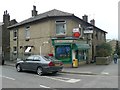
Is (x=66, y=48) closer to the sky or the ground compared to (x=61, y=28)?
closer to the ground

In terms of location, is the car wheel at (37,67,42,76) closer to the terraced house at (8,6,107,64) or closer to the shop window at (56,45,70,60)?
the terraced house at (8,6,107,64)

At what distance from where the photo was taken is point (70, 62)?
23.6 m

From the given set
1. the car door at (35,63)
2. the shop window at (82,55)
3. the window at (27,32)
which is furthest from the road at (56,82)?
the window at (27,32)

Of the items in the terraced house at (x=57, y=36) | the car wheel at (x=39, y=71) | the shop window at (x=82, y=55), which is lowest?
the car wheel at (x=39, y=71)

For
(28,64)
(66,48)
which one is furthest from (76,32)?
(28,64)

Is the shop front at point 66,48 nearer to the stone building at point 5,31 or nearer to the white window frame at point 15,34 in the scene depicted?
the white window frame at point 15,34

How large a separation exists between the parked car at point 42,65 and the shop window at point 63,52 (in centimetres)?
640

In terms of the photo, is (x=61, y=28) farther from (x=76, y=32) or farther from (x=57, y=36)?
(x=76, y=32)

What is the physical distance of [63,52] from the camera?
23.9 meters

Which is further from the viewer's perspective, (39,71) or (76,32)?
(76,32)

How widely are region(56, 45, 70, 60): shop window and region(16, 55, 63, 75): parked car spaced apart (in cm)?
640

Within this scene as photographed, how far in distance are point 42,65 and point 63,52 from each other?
7524 millimetres

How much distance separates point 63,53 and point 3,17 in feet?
72.0

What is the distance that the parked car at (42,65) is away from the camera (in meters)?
16.3
